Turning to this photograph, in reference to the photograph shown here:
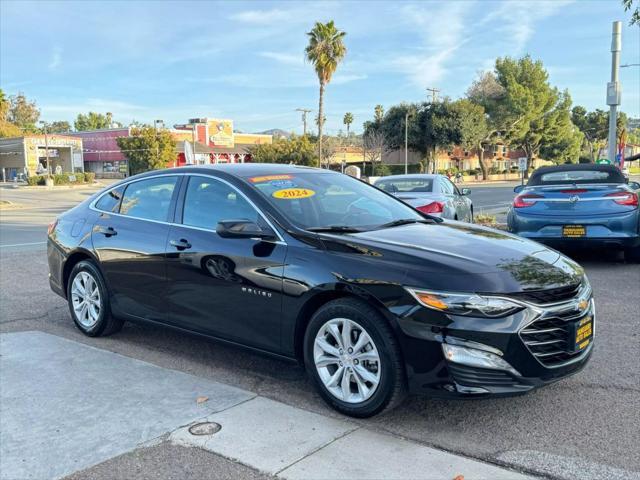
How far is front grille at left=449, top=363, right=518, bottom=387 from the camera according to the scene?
129 inches

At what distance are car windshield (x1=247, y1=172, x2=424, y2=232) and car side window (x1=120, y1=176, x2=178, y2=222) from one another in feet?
2.88

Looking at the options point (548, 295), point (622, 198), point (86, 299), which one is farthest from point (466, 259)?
point (622, 198)

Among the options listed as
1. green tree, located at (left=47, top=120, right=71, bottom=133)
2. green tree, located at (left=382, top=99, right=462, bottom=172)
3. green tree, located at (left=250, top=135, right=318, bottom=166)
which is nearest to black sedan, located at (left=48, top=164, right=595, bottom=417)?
green tree, located at (left=250, top=135, right=318, bottom=166)

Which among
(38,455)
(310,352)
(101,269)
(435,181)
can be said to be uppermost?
(435,181)

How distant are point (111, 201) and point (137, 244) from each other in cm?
83

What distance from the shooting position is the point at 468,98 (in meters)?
67.0

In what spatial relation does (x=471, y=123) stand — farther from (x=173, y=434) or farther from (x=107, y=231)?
(x=173, y=434)

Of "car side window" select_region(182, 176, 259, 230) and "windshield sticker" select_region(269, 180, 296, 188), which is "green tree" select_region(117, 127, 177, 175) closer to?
"car side window" select_region(182, 176, 259, 230)

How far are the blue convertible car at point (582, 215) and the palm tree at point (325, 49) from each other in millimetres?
35239

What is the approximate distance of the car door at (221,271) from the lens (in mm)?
4043

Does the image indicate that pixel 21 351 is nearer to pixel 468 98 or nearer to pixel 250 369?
pixel 250 369

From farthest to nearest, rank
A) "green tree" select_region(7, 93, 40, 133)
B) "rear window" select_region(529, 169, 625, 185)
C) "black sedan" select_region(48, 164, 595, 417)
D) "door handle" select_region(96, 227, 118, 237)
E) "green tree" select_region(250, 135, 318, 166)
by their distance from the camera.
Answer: "green tree" select_region(7, 93, 40, 133) < "green tree" select_region(250, 135, 318, 166) < "rear window" select_region(529, 169, 625, 185) < "door handle" select_region(96, 227, 118, 237) < "black sedan" select_region(48, 164, 595, 417)

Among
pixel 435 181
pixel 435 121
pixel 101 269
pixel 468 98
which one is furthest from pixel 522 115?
pixel 101 269

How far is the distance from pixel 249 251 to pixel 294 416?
3.88ft
